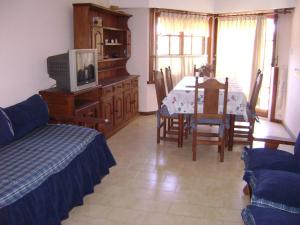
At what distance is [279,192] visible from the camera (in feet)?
6.58

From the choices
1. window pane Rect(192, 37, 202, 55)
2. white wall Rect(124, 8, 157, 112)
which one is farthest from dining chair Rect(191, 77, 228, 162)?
window pane Rect(192, 37, 202, 55)

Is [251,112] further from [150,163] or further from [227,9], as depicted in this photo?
[227,9]

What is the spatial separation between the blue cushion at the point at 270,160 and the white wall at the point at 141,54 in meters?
3.70

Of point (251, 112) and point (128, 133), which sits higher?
point (251, 112)

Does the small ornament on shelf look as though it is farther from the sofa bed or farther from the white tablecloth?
the sofa bed

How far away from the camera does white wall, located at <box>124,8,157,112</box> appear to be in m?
6.12

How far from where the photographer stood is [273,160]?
2619mm

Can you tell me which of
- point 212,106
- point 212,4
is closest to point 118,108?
point 212,106

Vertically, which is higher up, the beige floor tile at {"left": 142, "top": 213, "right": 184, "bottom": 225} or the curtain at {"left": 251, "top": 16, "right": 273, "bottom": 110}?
the curtain at {"left": 251, "top": 16, "right": 273, "bottom": 110}

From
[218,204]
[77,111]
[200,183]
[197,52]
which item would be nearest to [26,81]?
[77,111]

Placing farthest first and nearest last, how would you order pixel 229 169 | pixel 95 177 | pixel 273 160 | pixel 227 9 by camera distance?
pixel 227 9 → pixel 229 169 → pixel 95 177 → pixel 273 160

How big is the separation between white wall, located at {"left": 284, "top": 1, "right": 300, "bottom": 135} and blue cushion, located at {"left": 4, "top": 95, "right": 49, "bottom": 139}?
352 cm

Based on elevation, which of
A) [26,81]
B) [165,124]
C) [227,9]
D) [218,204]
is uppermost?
[227,9]

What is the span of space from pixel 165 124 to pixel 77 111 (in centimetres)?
143
